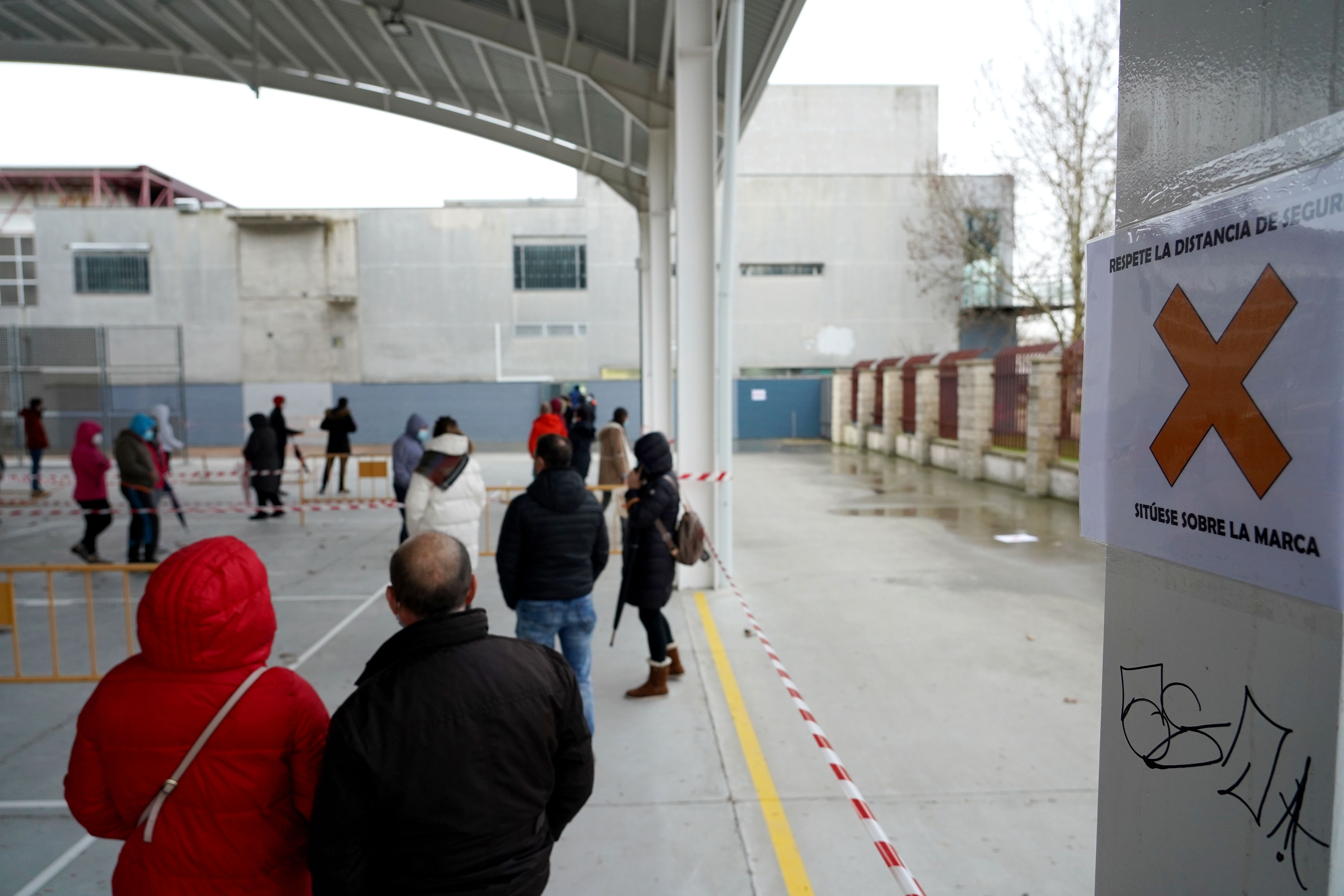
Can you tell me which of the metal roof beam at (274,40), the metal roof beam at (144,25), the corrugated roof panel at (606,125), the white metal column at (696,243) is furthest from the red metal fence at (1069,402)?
the metal roof beam at (144,25)

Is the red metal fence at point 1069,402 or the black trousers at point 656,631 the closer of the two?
the black trousers at point 656,631

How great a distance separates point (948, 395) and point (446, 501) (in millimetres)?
17714

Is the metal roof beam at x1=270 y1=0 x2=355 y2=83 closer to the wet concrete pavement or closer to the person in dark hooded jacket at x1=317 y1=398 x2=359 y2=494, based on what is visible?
the person in dark hooded jacket at x1=317 y1=398 x2=359 y2=494

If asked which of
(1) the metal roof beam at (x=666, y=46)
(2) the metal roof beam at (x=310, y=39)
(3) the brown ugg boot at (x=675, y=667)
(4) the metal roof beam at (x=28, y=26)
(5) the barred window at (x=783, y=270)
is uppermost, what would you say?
(4) the metal roof beam at (x=28, y=26)

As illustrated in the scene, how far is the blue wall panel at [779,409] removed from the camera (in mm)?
34688

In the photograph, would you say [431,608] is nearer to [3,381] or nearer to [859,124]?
[3,381]

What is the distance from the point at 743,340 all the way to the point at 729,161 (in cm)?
2705

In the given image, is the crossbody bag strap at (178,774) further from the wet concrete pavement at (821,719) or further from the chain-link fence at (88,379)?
the chain-link fence at (88,379)

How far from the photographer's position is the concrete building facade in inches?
1359

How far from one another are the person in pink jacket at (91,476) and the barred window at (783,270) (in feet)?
95.7

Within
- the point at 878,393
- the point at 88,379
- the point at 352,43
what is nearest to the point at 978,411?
the point at 878,393

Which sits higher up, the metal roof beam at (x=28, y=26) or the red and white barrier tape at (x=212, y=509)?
the metal roof beam at (x=28, y=26)

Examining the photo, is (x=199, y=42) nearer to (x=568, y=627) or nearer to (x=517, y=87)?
Answer: (x=517, y=87)

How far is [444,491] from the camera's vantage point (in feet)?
20.3
